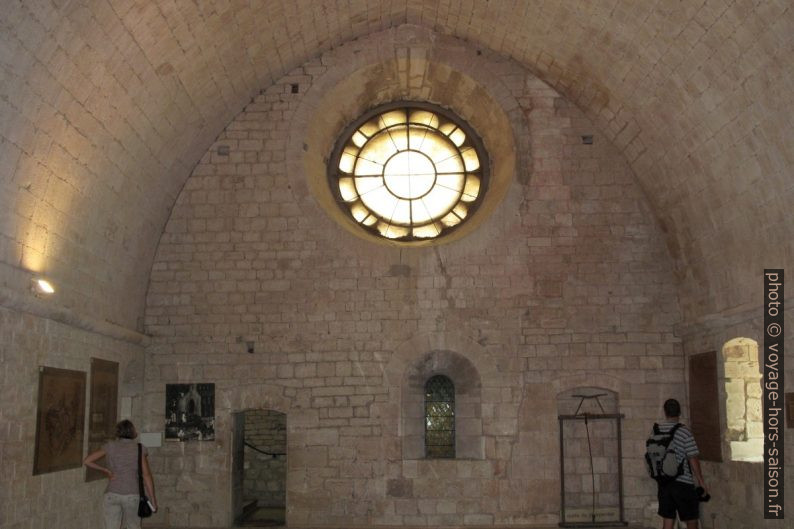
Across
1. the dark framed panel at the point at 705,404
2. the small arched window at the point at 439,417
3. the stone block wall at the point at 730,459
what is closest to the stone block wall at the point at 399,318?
the dark framed panel at the point at 705,404

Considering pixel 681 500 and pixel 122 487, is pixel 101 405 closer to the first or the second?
pixel 122 487

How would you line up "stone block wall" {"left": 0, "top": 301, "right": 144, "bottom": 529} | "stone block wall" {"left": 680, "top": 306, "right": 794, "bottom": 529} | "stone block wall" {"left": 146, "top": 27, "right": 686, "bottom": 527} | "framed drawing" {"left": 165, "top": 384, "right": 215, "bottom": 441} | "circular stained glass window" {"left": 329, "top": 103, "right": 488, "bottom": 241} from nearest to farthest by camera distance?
1. "stone block wall" {"left": 0, "top": 301, "right": 144, "bottom": 529}
2. "stone block wall" {"left": 680, "top": 306, "right": 794, "bottom": 529}
3. "stone block wall" {"left": 146, "top": 27, "right": 686, "bottom": 527}
4. "framed drawing" {"left": 165, "top": 384, "right": 215, "bottom": 441}
5. "circular stained glass window" {"left": 329, "top": 103, "right": 488, "bottom": 241}

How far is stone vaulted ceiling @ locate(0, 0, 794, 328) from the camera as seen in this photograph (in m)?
7.65

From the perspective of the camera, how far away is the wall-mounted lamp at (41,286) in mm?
8305

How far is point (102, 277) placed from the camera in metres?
10.3

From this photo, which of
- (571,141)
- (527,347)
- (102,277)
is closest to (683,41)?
(571,141)

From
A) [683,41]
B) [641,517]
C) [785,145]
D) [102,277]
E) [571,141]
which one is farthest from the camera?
[571,141]

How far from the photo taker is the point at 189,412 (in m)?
11.5

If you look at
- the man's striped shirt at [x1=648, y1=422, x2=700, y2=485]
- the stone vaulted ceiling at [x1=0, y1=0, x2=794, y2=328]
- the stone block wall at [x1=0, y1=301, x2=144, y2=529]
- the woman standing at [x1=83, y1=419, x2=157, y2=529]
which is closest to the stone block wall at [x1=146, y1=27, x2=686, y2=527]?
the stone vaulted ceiling at [x1=0, y1=0, x2=794, y2=328]

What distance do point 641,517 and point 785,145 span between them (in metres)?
5.06

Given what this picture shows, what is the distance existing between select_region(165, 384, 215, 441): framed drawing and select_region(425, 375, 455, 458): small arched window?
8.81 feet

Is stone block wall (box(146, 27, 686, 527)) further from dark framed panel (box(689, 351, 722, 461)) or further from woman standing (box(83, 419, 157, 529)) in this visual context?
woman standing (box(83, 419, 157, 529))

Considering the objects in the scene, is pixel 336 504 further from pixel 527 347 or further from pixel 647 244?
pixel 647 244

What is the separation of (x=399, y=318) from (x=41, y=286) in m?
4.57
